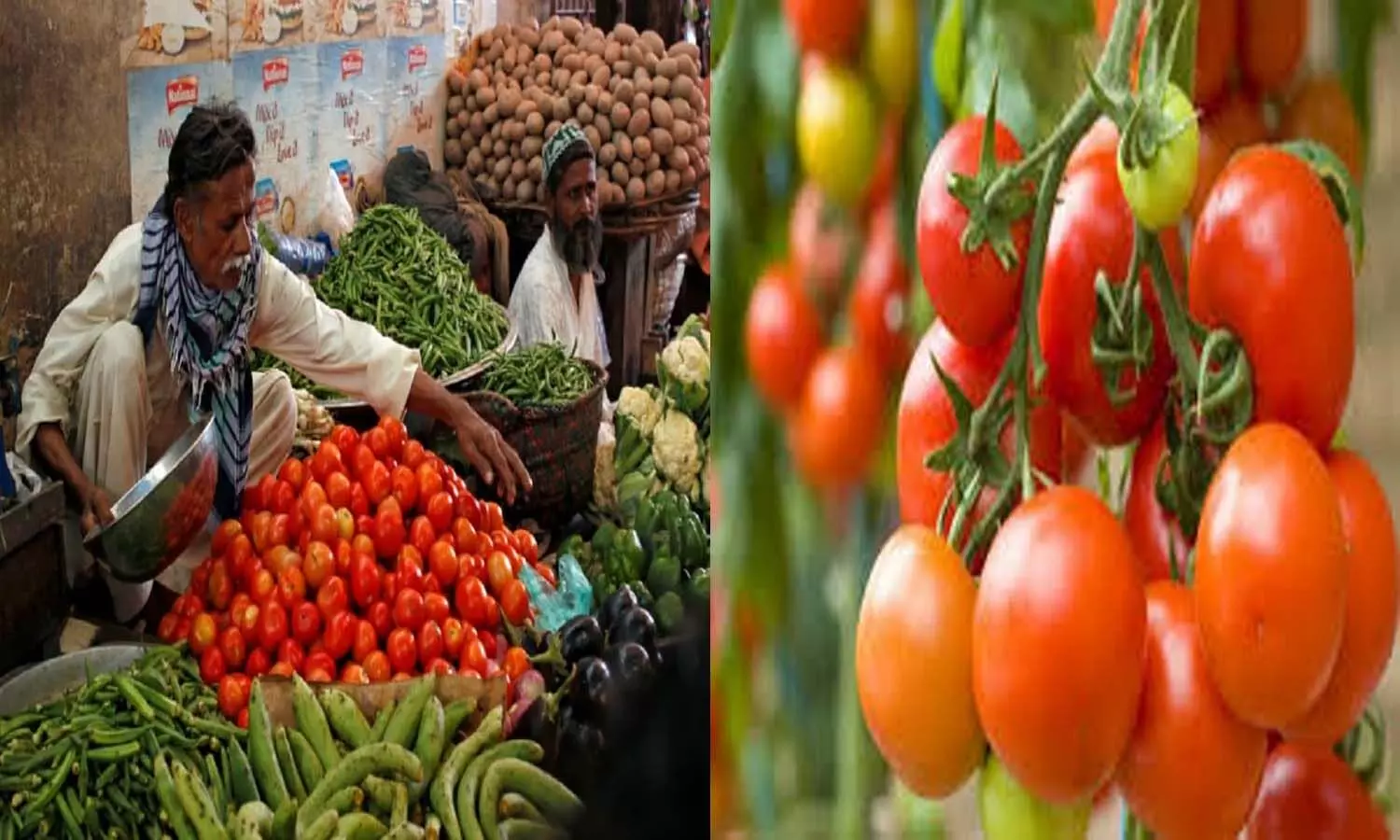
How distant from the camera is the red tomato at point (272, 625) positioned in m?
2.79

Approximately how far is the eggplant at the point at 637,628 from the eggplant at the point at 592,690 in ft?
0.20

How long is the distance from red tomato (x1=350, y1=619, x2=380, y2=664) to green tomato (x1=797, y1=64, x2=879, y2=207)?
6.73 ft

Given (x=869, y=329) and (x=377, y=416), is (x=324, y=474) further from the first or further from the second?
(x=869, y=329)

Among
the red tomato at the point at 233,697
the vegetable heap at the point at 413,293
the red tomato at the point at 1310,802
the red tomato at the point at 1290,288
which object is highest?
the red tomato at the point at 1290,288

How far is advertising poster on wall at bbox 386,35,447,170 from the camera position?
2932mm

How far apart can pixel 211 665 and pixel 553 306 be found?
90 centimetres

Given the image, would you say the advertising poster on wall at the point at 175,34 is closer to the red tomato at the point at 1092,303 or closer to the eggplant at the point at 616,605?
the eggplant at the point at 616,605

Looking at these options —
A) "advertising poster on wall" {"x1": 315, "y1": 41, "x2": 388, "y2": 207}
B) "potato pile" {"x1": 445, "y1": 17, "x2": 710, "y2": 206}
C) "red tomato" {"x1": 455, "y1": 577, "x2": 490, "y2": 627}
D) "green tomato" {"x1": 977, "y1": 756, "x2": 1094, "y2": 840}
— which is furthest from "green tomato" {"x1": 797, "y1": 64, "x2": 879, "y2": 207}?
"advertising poster on wall" {"x1": 315, "y1": 41, "x2": 388, "y2": 207}

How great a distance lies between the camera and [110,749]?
2.67 meters

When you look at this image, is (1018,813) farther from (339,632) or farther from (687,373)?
(339,632)

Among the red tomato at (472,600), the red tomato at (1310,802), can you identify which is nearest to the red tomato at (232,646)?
the red tomato at (472,600)

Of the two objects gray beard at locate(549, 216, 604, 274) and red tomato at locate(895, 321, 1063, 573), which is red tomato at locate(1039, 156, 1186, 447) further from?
gray beard at locate(549, 216, 604, 274)

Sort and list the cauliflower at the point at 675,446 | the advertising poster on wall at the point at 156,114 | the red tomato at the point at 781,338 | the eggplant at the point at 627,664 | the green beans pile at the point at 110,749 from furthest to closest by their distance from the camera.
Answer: the cauliflower at the point at 675,446
the advertising poster on wall at the point at 156,114
the green beans pile at the point at 110,749
the eggplant at the point at 627,664
the red tomato at the point at 781,338

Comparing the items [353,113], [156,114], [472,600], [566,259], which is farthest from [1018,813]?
[353,113]
